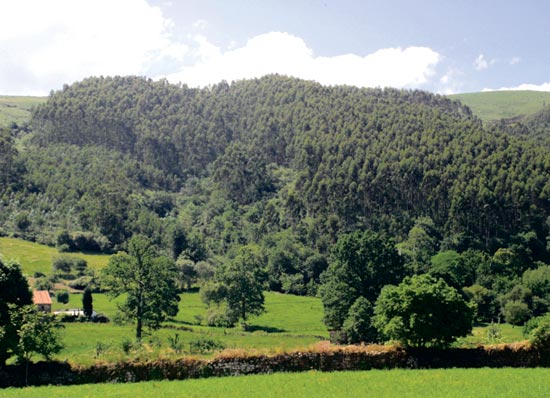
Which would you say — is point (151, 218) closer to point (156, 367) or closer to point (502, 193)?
point (502, 193)

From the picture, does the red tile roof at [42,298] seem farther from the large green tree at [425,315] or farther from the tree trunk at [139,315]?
the large green tree at [425,315]

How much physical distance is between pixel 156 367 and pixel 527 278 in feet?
306

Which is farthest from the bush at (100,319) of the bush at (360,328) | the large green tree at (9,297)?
the large green tree at (9,297)

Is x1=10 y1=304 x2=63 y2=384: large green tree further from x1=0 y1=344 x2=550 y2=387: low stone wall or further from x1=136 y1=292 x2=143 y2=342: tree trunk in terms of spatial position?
x1=136 y1=292 x2=143 y2=342: tree trunk

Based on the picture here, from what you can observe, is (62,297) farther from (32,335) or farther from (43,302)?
(32,335)

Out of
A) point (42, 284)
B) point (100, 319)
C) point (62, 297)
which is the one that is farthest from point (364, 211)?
point (100, 319)

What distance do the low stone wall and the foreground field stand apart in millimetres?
1809

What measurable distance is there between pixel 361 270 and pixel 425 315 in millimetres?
40991

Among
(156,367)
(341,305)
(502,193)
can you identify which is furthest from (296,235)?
(156,367)

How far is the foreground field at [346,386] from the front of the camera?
32.1 m

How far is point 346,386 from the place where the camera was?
3425cm

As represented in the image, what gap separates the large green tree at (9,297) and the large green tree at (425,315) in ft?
97.2

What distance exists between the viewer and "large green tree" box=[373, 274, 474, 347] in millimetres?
48656

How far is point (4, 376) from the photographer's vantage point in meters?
37.5
